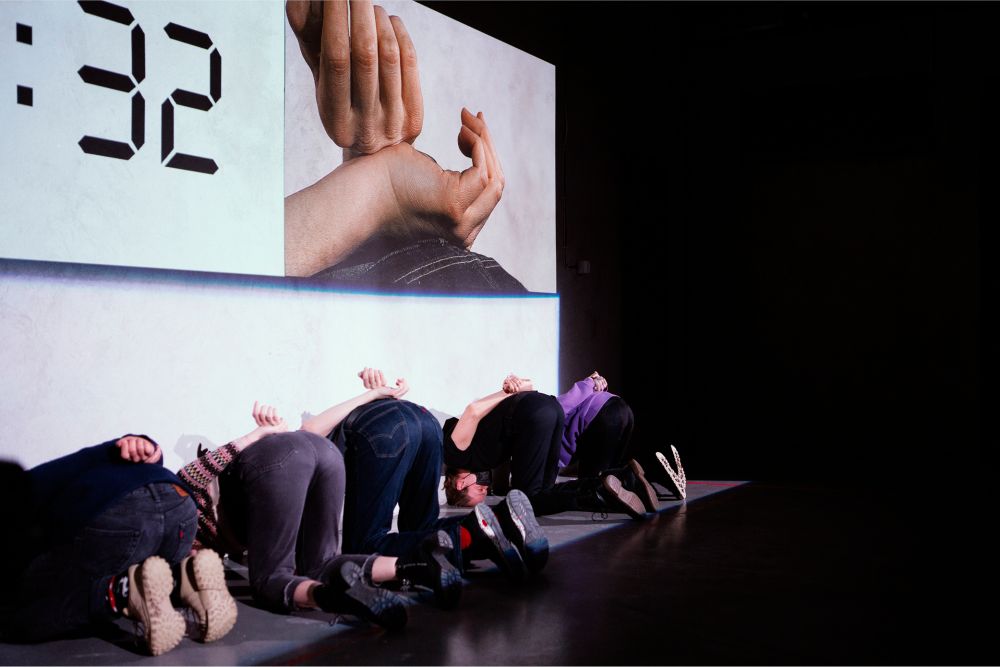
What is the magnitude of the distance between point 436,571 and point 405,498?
447 mm

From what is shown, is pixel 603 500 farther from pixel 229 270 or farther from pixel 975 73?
pixel 975 73

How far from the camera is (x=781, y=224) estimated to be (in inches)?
238

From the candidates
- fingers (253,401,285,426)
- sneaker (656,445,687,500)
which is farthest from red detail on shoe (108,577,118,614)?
sneaker (656,445,687,500)

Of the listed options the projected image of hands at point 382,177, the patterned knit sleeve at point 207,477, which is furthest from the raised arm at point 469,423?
the patterned knit sleeve at point 207,477

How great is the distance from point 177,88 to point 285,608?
1.72m

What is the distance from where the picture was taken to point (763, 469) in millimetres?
5266

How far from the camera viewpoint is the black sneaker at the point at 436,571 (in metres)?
2.23

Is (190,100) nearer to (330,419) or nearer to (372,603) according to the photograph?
(330,419)

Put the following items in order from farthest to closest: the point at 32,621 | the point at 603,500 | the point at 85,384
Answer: the point at 603,500 < the point at 85,384 < the point at 32,621

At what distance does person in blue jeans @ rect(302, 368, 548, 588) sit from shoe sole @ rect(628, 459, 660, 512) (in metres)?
1.05

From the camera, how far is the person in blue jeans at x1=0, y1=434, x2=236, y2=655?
191 cm

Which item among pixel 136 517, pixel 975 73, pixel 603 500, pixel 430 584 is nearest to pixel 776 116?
pixel 975 73

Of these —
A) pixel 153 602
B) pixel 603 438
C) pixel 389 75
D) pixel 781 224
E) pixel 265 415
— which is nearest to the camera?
pixel 153 602

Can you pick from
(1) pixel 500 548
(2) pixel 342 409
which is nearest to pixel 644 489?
(1) pixel 500 548
